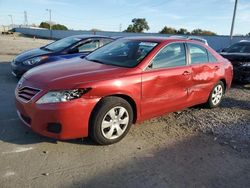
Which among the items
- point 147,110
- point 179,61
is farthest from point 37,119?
point 179,61

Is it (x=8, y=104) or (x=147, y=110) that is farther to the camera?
(x=8, y=104)

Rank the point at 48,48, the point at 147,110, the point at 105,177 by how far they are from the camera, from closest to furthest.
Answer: the point at 105,177, the point at 147,110, the point at 48,48

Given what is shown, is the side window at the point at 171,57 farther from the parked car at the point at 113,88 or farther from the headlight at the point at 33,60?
the headlight at the point at 33,60

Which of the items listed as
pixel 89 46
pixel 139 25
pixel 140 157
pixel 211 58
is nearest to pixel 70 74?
pixel 140 157

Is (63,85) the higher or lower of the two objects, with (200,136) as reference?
higher

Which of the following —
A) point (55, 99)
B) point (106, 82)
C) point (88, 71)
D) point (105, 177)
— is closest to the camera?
point (105, 177)

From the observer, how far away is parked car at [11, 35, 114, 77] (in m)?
7.81

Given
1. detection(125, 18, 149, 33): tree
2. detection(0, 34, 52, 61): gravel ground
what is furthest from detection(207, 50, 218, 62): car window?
detection(125, 18, 149, 33): tree

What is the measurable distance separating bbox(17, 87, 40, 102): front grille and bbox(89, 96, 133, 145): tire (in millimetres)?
854

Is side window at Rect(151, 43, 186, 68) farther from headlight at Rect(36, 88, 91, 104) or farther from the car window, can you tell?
headlight at Rect(36, 88, 91, 104)

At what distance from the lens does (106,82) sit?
4.00 metres

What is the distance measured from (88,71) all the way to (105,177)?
161 centimetres

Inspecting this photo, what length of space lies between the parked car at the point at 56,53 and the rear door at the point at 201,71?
3557 millimetres

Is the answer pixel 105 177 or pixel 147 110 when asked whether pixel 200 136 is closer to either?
pixel 147 110
